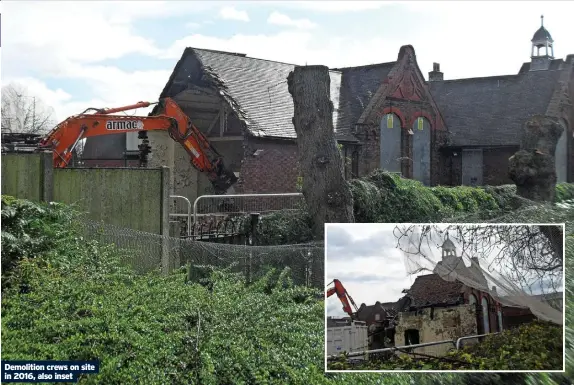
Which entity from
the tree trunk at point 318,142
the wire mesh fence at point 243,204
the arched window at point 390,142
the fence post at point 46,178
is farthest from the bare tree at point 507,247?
the arched window at point 390,142

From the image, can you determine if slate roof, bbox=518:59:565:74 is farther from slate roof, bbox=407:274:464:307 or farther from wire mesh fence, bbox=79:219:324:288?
slate roof, bbox=407:274:464:307

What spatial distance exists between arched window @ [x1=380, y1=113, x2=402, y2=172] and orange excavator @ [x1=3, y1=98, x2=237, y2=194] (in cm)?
Answer: 797

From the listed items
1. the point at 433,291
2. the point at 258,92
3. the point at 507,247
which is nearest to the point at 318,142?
the point at 507,247

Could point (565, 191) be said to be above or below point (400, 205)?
above

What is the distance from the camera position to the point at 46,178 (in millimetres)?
11672

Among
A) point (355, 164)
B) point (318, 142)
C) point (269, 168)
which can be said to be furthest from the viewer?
point (355, 164)

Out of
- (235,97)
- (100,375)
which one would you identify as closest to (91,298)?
(100,375)

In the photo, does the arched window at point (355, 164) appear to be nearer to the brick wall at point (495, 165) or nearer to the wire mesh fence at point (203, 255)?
the brick wall at point (495, 165)

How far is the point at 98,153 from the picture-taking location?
32188 mm

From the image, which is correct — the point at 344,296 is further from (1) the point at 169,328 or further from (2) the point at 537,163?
(2) the point at 537,163

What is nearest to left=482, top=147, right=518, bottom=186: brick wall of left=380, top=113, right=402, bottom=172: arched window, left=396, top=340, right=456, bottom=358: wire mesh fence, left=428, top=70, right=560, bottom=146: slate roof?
left=428, top=70, right=560, bottom=146: slate roof

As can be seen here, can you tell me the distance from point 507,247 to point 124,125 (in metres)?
13.7

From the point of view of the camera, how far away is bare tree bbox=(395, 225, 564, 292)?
667cm

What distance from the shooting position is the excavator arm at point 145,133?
1781 cm
